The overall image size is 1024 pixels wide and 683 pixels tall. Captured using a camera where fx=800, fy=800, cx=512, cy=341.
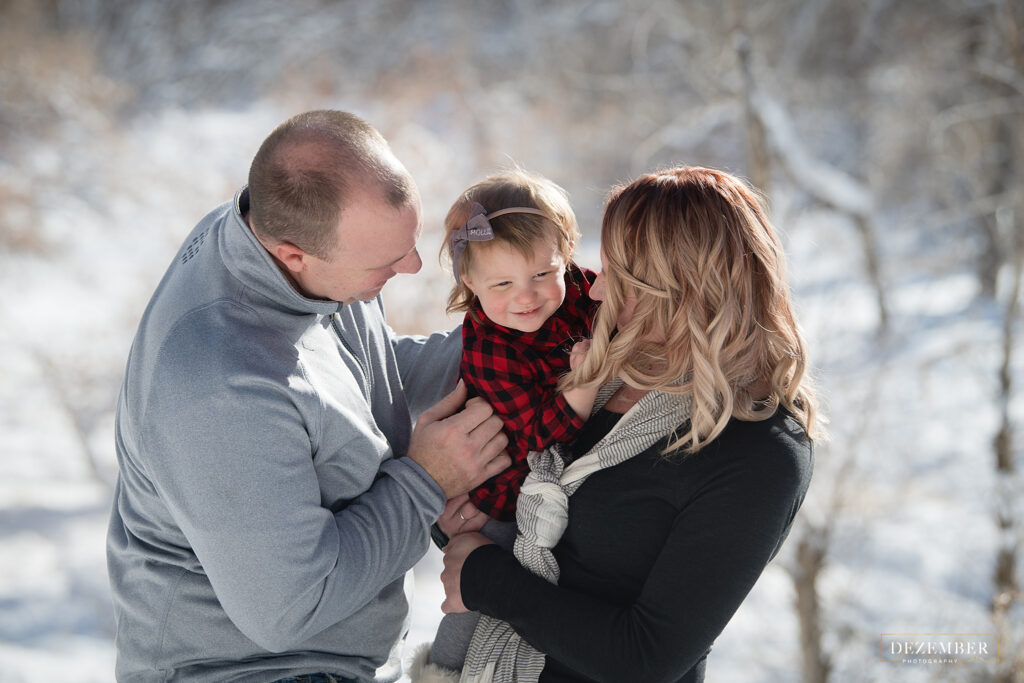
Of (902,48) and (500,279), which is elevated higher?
(902,48)

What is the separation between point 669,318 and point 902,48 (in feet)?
47.2

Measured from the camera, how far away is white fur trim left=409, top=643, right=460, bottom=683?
5.67ft

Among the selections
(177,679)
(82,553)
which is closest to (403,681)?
(177,679)

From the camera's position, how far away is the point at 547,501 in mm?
1603

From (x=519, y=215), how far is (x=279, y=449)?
746 millimetres

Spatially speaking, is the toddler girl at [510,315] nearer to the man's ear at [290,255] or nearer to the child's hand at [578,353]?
the child's hand at [578,353]

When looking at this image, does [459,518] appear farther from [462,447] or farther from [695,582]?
[695,582]

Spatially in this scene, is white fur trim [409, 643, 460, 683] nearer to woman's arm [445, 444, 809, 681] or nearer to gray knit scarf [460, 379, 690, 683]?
gray knit scarf [460, 379, 690, 683]

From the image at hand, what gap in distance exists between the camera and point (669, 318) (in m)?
1.50

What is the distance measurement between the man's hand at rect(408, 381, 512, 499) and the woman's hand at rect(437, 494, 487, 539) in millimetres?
118

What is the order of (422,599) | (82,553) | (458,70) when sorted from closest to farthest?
(422,599), (82,553), (458,70)

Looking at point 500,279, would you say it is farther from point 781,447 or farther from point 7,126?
point 7,126

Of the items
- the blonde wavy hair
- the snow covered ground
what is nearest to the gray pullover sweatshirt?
the blonde wavy hair

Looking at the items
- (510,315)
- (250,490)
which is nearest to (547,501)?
(510,315)
